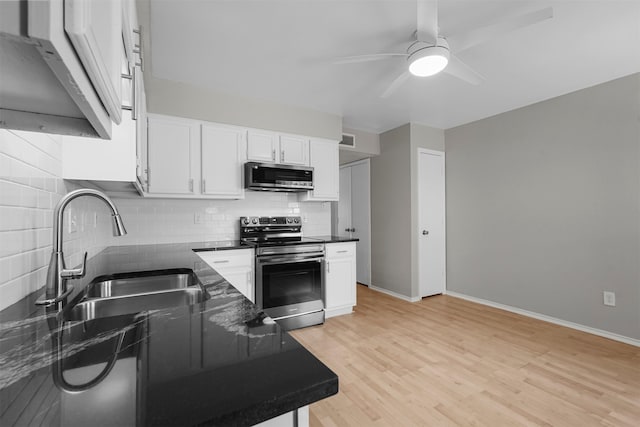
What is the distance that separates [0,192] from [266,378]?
2.99 feet

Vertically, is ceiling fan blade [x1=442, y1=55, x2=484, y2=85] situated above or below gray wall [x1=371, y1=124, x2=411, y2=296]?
above

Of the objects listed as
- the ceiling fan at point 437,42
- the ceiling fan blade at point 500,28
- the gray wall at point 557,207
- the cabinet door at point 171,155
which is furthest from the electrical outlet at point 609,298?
the cabinet door at point 171,155

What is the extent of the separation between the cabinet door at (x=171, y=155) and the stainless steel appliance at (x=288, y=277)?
2.57ft

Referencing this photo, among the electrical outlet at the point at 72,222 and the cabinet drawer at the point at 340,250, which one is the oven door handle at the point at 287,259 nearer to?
the cabinet drawer at the point at 340,250

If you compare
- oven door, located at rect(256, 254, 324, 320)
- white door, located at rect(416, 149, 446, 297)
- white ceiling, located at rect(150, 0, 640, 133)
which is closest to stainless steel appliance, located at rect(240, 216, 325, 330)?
oven door, located at rect(256, 254, 324, 320)

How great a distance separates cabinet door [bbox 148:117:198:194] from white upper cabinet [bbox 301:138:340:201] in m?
1.35

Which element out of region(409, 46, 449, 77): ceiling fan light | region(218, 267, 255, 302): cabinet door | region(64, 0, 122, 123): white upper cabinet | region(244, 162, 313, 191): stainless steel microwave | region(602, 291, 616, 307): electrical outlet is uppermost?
region(409, 46, 449, 77): ceiling fan light

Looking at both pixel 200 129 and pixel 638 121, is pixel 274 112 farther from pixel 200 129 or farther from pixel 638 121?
pixel 638 121

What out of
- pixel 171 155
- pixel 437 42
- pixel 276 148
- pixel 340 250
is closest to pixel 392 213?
pixel 340 250

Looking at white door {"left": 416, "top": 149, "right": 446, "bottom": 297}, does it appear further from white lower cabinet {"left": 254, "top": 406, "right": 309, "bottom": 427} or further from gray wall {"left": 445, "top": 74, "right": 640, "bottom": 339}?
white lower cabinet {"left": 254, "top": 406, "right": 309, "bottom": 427}

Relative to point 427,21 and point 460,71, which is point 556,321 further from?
point 427,21

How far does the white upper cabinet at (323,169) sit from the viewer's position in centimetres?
361

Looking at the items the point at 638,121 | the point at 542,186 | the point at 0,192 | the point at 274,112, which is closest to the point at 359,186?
the point at 274,112

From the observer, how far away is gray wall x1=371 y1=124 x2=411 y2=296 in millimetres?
4156
